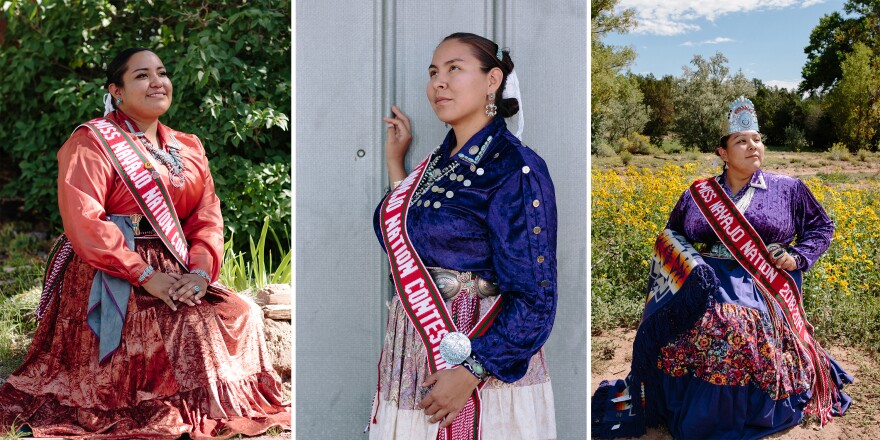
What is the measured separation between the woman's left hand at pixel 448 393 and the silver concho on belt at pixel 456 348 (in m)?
0.02

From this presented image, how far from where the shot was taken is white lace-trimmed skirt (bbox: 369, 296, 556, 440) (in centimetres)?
172

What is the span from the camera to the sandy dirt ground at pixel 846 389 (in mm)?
3430

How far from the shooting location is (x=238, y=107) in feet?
15.9

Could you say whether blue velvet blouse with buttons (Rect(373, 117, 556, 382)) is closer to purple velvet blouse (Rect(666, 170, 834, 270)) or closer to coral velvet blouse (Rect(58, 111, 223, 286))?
coral velvet blouse (Rect(58, 111, 223, 286))

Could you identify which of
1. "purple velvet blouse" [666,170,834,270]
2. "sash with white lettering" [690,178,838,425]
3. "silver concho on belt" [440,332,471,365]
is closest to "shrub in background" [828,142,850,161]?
"purple velvet blouse" [666,170,834,270]

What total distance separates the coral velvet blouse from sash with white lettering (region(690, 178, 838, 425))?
2.09 metres

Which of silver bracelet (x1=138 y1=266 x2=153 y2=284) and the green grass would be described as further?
the green grass

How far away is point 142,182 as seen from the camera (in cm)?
295

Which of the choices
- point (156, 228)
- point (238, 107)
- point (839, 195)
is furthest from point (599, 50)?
point (156, 228)

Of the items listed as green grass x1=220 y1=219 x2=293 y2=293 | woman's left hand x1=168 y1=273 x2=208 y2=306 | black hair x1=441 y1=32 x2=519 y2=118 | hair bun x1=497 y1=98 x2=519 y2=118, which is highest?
black hair x1=441 y1=32 x2=519 y2=118

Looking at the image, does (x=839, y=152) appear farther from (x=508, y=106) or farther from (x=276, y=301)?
(x=508, y=106)

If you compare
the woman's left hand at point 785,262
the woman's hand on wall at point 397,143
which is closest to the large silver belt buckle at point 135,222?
the woman's hand on wall at point 397,143

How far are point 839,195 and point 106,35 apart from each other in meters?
5.19

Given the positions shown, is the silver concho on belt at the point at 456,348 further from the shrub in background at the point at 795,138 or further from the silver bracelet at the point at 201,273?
the shrub in background at the point at 795,138
